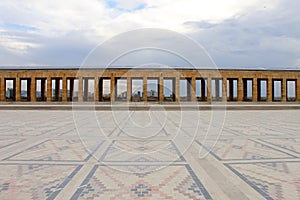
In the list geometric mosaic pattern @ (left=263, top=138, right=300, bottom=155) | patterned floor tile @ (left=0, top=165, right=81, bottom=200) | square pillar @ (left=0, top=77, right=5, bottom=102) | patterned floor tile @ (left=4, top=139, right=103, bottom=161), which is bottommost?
patterned floor tile @ (left=0, top=165, right=81, bottom=200)

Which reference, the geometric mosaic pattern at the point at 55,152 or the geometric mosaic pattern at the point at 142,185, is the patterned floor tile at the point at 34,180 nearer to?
the geometric mosaic pattern at the point at 142,185

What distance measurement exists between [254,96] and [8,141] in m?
32.3

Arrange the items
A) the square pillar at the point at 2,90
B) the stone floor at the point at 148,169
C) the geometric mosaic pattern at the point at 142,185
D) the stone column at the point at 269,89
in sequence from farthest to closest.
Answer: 1. the stone column at the point at 269,89
2. the square pillar at the point at 2,90
3. the stone floor at the point at 148,169
4. the geometric mosaic pattern at the point at 142,185

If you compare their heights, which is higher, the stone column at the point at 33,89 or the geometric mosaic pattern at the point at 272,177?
the stone column at the point at 33,89

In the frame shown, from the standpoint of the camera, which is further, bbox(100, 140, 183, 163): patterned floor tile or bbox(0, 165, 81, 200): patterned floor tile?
bbox(100, 140, 183, 163): patterned floor tile

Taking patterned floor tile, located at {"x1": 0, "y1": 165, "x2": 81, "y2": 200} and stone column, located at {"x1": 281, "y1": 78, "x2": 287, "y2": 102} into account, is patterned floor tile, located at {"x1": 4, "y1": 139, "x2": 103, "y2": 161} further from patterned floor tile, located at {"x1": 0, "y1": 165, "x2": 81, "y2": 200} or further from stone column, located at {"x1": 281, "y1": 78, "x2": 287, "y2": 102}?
stone column, located at {"x1": 281, "y1": 78, "x2": 287, "y2": 102}

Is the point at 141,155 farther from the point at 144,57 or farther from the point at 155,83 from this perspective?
the point at 155,83

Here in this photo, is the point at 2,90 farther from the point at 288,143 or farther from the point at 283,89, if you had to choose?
the point at 283,89

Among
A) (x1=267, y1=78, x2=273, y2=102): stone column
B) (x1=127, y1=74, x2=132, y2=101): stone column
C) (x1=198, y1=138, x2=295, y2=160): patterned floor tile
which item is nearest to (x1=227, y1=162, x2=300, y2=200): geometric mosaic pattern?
(x1=198, y1=138, x2=295, y2=160): patterned floor tile

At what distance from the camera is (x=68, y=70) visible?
32.0m

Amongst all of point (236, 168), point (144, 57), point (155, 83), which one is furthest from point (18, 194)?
point (155, 83)

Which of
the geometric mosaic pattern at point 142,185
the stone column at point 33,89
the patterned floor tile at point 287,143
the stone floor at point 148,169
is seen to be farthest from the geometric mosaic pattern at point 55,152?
the stone column at point 33,89

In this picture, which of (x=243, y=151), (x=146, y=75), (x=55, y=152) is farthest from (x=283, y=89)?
(x=55, y=152)

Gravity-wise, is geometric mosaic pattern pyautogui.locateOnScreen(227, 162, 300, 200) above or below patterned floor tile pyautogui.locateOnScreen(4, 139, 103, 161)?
below
